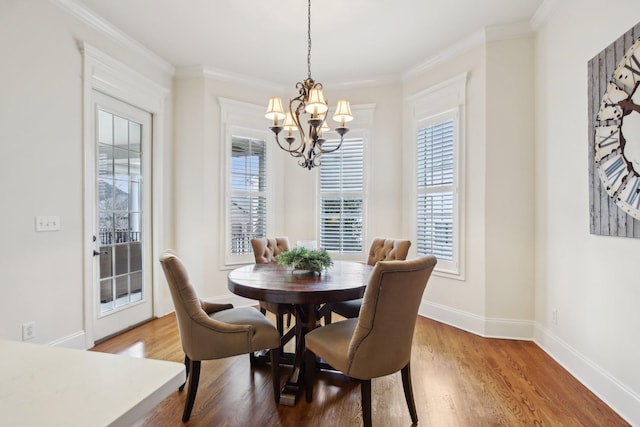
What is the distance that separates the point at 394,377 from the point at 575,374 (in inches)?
52.6

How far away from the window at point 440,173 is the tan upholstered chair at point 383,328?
1.98m

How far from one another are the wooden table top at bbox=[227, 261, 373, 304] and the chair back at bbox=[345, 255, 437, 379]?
1.09 ft

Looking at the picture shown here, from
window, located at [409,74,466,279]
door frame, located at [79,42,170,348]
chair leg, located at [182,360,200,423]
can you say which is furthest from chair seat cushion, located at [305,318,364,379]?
door frame, located at [79,42,170,348]

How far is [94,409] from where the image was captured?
58 centimetres

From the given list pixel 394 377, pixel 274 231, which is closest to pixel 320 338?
pixel 394 377

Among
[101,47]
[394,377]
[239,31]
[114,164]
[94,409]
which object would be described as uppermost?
[239,31]

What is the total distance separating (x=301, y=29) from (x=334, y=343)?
9.36 ft

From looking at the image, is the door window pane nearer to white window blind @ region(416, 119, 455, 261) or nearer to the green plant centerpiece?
the green plant centerpiece

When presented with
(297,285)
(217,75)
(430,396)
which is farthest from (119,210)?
(430,396)

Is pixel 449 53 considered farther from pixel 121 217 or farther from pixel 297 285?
pixel 121 217

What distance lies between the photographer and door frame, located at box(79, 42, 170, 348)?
9.61ft

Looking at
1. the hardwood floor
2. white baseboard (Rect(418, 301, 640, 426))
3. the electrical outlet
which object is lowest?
the hardwood floor

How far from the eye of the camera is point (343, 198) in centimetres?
447

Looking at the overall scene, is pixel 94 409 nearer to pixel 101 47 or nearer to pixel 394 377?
pixel 394 377
